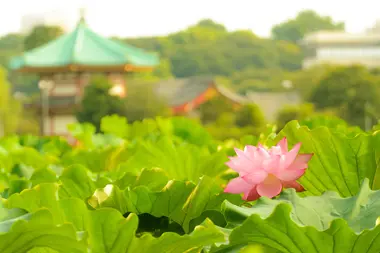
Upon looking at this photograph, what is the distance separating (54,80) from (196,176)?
26657 mm

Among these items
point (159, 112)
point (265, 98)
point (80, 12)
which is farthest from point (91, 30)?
point (265, 98)

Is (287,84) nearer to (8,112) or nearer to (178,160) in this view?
(8,112)

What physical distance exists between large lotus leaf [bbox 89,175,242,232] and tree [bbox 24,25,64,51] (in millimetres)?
40258

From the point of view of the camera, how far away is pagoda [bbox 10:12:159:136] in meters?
26.3

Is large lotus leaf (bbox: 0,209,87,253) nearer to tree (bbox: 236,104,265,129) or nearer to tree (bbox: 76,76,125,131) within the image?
tree (bbox: 236,104,265,129)

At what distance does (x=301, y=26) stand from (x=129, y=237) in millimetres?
69149

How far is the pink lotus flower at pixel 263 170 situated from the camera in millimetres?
700

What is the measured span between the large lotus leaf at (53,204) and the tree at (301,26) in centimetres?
6728

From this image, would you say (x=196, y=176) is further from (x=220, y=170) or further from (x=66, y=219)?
(x=66, y=219)

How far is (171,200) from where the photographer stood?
73cm

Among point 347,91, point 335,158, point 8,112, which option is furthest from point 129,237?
point 8,112

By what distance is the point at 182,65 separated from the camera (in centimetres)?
5388

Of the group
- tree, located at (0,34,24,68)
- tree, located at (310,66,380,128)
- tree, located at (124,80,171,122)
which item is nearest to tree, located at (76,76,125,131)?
tree, located at (124,80,171,122)

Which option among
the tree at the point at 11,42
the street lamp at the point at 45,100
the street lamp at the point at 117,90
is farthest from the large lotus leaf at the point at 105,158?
the tree at the point at 11,42
